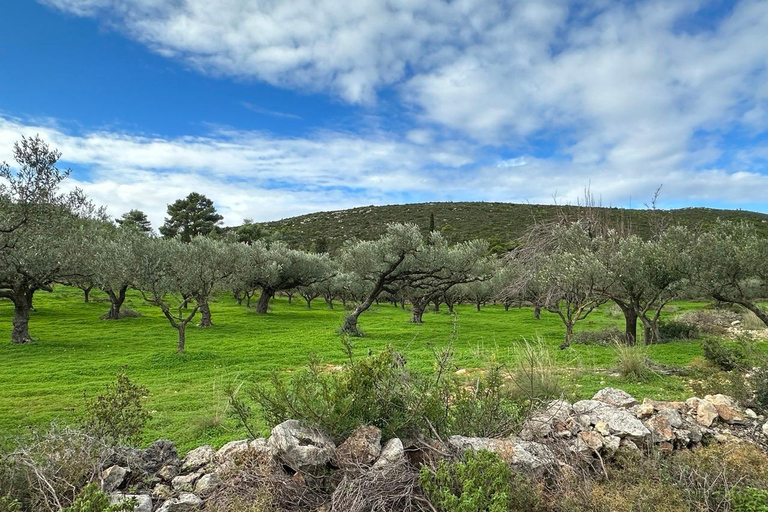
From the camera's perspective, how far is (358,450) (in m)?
5.27

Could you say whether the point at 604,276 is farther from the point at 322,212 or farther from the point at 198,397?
the point at 322,212

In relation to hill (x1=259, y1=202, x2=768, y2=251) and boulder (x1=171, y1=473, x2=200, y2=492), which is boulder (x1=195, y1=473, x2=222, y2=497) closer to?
boulder (x1=171, y1=473, x2=200, y2=492)

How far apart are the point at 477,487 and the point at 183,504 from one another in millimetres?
3256

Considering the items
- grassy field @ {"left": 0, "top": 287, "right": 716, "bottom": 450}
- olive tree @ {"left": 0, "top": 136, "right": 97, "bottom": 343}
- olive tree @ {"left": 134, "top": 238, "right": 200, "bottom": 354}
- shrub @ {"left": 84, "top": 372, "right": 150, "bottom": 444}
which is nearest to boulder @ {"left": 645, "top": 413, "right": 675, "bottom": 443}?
grassy field @ {"left": 0, "top": 287, "right": 716, "bottom": 450}

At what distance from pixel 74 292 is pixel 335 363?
147 feet

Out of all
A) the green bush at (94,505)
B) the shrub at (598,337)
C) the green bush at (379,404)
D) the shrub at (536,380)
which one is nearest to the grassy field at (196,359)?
the shrub at (536,380)

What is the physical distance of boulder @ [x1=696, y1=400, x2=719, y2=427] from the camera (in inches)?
299

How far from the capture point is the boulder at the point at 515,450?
218 inches

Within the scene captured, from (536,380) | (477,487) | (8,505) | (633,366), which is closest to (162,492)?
(8,505)

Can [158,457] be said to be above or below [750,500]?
below

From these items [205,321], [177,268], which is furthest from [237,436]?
[205,321]

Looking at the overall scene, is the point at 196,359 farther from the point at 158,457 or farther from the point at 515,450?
the point at 515,450

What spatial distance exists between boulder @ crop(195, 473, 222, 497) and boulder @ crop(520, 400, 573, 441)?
4212 mm

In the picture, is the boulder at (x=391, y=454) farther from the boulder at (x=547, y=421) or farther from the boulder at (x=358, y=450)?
the boulder at (x=547, y=421)
